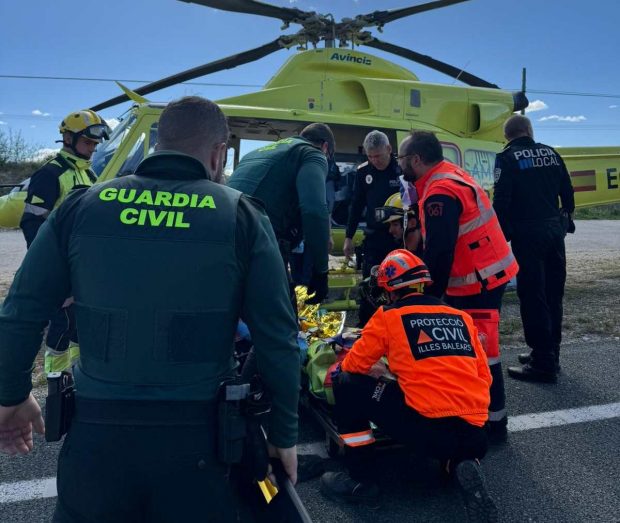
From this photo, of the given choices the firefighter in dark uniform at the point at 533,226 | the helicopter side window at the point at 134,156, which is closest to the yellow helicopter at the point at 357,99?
the helicopter side window at the point at 134,156

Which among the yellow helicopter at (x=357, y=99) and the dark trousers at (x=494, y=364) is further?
the yellow helicopter at (x=357, y=99)

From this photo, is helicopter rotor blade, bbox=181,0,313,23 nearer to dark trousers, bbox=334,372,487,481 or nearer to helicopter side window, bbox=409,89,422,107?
helicopter side window, bbox=409,89,422,107

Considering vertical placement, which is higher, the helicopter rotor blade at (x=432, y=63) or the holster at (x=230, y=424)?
the helicopter rotor blade at (x=432, y=63)

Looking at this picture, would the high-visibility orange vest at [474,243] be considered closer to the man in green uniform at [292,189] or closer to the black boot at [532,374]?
the man in green uniform at [292,189]

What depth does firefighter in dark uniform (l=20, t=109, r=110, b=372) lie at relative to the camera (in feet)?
12.6

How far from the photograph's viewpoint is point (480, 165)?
23.3 ft

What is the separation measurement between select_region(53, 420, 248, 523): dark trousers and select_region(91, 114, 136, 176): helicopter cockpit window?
4563 mm

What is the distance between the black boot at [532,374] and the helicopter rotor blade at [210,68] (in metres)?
5.08

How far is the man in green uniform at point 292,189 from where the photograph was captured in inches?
114

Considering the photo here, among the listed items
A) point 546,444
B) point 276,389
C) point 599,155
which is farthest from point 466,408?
point 599,155

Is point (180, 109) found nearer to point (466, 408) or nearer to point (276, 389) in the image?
point (276, 389)

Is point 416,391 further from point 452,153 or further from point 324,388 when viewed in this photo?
point 452,153

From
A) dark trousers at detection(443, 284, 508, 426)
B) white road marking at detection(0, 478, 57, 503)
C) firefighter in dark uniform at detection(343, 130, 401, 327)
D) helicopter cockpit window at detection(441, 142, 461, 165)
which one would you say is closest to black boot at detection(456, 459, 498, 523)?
dark trousers at detection(443, 284, 508, 426)

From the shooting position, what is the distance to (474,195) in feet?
10.3
